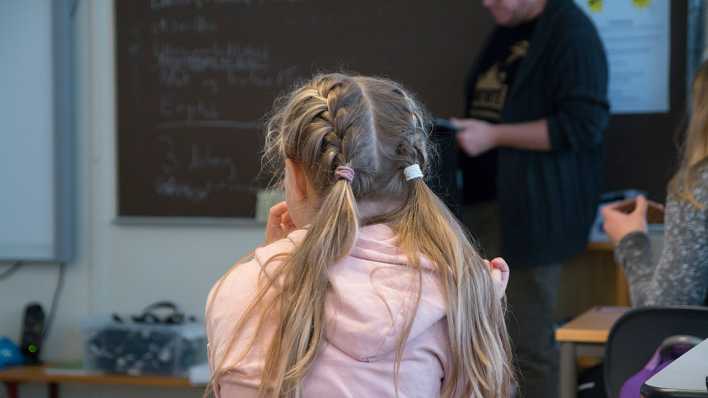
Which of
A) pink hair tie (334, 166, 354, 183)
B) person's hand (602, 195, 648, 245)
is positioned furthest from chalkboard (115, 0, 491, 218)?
pink hair tie (334, 166, 354, 183)

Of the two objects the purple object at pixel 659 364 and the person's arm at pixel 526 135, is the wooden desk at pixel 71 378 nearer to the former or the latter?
the person's arm at pixel 526 135

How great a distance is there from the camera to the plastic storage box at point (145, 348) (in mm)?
3766

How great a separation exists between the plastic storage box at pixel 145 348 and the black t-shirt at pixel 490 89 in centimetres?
119

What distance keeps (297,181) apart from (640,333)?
98 centimetres

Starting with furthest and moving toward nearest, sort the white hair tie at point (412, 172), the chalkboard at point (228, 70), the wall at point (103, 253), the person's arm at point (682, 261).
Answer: the wall at point (103, 253)
the chalkboard at point (228, 70)
the person's arm at point (682, 261)
the white hair tie at point (412, 172)

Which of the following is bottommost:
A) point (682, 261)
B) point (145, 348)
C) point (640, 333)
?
point (145, 348)

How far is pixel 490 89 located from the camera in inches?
135

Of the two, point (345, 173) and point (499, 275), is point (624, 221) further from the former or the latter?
point (345, 173)

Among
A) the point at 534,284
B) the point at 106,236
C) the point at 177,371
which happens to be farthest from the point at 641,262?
the point at 106,236

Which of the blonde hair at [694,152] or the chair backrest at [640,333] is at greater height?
the blonde hair at [694,152]

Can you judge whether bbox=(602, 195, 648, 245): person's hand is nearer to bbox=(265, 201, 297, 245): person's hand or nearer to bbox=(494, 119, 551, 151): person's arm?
bbox=(494, 119, 551, 151): person's arm

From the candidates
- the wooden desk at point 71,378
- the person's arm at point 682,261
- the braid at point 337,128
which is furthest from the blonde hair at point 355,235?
the wooden desk at point 71,378

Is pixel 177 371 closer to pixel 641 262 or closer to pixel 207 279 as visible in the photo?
pixel 207 279

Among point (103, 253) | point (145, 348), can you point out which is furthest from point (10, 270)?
point (145, 348)
